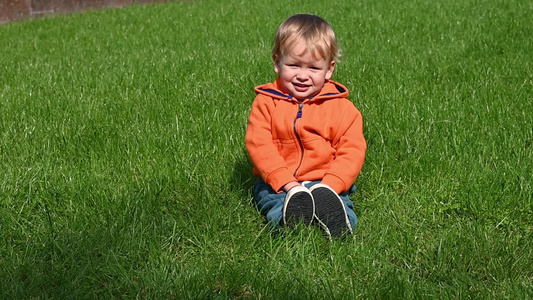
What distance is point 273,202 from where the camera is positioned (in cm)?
333

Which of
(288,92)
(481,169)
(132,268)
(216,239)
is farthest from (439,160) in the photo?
(132,268)

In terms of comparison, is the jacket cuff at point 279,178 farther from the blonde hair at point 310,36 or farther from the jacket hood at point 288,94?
the blonde hair at point 310,36

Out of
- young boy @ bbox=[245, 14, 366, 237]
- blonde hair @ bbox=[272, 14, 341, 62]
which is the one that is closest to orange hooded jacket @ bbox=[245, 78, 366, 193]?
young boy @ bbox=[245, 14, 366, 237]

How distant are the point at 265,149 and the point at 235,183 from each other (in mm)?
465

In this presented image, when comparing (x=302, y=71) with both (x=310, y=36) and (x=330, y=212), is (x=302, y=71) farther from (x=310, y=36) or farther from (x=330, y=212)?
(x=330, y=212)

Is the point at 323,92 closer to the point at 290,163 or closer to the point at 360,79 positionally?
the point at 290,163

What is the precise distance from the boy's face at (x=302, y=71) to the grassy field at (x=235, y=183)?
669 mm

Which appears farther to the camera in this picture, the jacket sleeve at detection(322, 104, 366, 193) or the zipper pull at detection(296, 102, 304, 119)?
the zipper pull at detection(296, 102, 304, 119)

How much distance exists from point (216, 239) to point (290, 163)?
626mm

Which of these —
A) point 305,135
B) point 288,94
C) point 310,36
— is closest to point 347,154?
point 305,135

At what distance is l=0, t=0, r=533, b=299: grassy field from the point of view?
2809 mm

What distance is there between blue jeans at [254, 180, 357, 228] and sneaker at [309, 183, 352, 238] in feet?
0.58

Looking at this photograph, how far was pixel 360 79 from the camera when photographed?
589 cm

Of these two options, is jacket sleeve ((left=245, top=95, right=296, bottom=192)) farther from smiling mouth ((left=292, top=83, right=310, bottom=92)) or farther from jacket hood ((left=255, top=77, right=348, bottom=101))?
smiling mouth ((left=292, top=83, right=310, bottom=92))
